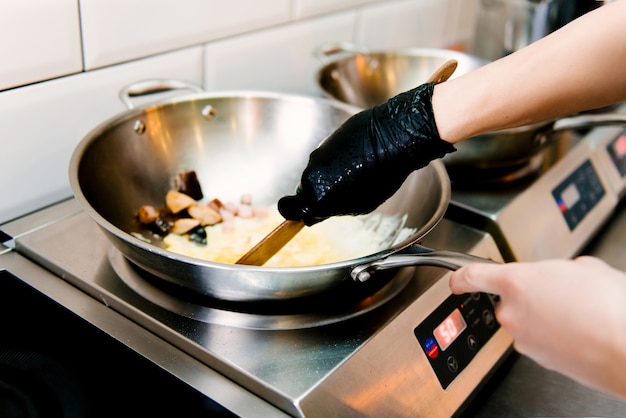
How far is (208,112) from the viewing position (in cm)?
91

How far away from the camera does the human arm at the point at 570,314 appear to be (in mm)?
441

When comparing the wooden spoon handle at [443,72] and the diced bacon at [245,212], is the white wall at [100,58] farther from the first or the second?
the wooden spoon handle at [443,72]

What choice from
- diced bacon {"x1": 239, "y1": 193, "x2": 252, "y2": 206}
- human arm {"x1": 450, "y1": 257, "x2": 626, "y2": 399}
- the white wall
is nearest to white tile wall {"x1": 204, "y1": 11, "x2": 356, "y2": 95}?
the white wall

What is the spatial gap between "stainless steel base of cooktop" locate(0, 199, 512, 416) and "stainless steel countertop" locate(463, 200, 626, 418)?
1.9 inches

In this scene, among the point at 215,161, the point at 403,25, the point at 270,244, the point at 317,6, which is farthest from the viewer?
the point at 403,25

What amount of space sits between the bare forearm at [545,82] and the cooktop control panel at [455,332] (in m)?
0.21

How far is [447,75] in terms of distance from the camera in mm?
671

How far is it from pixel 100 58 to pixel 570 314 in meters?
0.67

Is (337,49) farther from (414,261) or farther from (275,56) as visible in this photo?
(414,261)

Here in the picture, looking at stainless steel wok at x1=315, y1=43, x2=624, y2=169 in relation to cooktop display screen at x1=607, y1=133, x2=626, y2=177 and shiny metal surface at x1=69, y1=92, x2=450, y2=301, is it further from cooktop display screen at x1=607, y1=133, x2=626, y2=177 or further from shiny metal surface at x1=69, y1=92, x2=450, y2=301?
cooktop display screen at x1=607, y1=133, x2=626, y2=177

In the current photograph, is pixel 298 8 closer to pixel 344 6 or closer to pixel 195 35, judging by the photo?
pixel 344 6

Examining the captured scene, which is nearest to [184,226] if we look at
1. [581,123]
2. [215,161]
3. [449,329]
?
[215,161]

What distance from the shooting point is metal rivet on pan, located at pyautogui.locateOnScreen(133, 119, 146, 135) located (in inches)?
32.9

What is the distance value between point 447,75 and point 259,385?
1.17 ft
